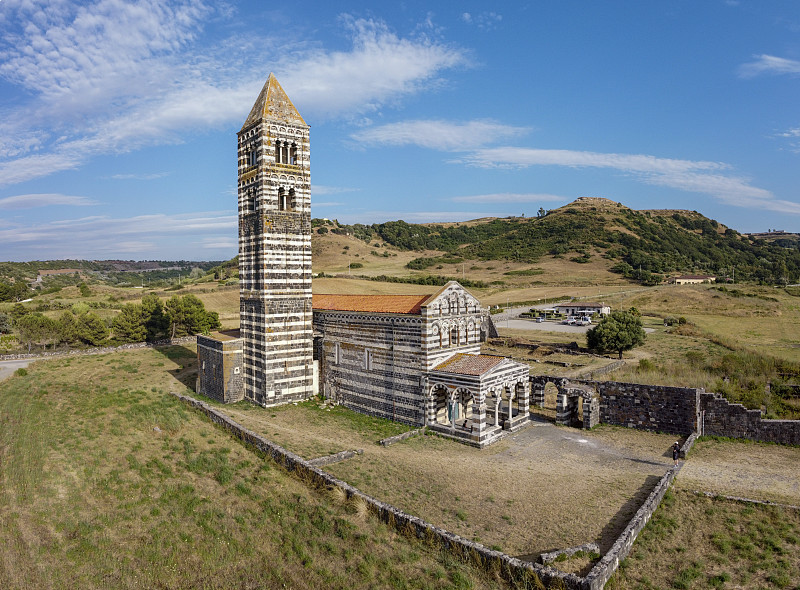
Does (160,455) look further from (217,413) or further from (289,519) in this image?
(289,519)

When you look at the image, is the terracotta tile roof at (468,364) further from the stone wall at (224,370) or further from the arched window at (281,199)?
the arched window at (281,199)

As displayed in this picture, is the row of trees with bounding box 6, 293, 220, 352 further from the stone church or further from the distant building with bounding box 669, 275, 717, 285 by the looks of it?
the distant building with bounding box 669, 275, 717, 285

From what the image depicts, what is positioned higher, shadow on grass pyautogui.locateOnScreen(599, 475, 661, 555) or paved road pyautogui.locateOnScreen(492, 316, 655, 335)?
shadow on grass pyautogui.locateOnScreen(599, 475, 661, 555)

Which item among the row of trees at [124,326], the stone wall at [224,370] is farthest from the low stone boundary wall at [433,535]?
the row of trees at [124,326]

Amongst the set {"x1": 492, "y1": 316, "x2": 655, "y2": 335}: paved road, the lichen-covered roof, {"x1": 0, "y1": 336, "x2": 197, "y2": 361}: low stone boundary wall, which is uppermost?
the lichen-covered roof

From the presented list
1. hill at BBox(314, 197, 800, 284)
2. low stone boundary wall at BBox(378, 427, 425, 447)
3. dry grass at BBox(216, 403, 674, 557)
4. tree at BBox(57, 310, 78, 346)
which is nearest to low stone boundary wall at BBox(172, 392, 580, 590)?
dry grass at BBox(216, 403, 674, 557)
